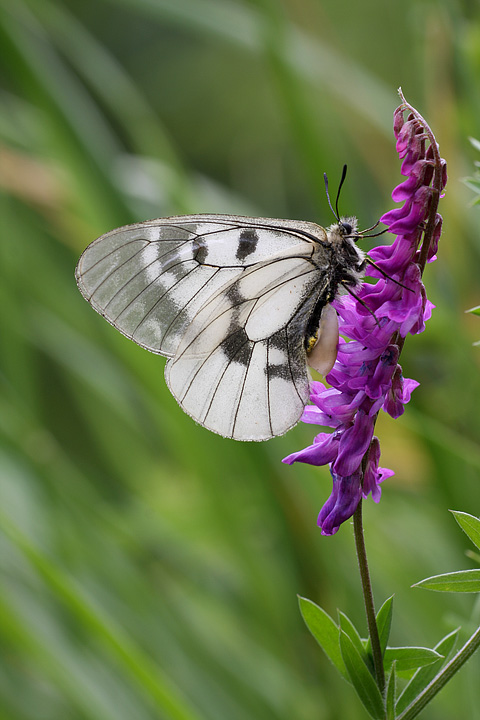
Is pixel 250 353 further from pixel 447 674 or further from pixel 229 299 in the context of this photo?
pixel 447 674

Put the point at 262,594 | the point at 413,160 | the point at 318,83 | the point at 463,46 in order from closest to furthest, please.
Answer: the point at 413,160 < the point at 463,46 < the point at 262,594 < the point at 318,83

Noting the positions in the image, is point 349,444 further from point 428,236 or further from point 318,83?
point 318,83

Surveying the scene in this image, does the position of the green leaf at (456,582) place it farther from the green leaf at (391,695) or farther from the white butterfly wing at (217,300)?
the white butterfly wing at (217,300)

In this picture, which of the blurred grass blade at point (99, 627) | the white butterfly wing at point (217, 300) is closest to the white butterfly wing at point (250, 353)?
→ the white butterfly wing at point (217, 300)

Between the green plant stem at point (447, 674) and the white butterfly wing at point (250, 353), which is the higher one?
the white butterfly wing at point (250, 353)

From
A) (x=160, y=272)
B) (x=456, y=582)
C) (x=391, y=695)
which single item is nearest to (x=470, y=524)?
(x=456, y=582)

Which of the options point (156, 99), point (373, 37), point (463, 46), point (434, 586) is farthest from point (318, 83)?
point (156, 99)

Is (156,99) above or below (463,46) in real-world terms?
above
